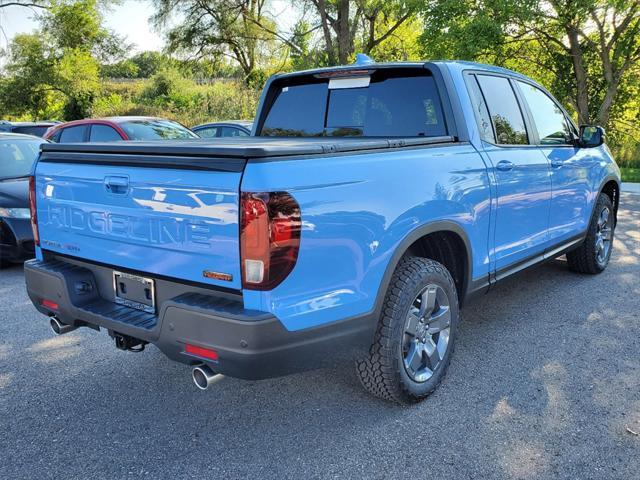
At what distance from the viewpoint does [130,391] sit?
336cm

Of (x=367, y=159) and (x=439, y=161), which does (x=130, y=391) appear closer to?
(x=367, y=159)

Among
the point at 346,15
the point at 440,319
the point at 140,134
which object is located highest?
the point at 346,15

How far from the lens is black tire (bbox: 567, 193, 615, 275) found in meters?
5.36

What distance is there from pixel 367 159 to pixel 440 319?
44.6 inches

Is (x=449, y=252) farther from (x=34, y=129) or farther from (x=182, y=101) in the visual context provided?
(x=182, y=101)

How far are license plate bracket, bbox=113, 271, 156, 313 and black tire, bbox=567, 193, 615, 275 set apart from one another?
14.0 feet

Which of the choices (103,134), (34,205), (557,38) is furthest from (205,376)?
(557,38)

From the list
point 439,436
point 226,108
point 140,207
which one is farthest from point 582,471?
point 226,108

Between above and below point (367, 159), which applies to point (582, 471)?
below

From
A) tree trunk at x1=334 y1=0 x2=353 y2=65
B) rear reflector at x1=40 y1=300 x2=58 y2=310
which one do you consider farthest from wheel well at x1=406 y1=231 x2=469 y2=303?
tree trunk at x1=334 y1=0 x2=353 y2=65

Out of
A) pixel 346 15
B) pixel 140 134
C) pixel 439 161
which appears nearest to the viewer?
pixel 439 161

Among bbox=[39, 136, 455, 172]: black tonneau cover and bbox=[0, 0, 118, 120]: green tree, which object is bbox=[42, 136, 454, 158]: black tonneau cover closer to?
bbox=[39, 136, 455, 172]: black tonneau cover

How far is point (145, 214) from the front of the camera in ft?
8.30

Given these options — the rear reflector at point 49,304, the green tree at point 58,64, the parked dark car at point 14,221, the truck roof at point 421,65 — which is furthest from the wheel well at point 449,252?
the green tree at point 58,64
